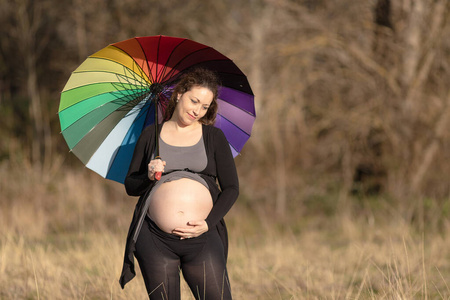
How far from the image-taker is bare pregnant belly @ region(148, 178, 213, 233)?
275 cm

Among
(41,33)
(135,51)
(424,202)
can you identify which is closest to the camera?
(135,51)

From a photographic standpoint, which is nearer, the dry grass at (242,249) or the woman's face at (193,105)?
the woman's face at (193,105)

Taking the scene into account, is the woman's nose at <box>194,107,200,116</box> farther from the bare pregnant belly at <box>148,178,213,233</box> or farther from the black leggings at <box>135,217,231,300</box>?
the black leggings at <box>135,217,231,300</box>

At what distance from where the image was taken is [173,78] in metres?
3.10

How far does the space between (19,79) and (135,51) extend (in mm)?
14389

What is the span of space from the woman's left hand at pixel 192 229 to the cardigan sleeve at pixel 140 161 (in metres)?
0.28

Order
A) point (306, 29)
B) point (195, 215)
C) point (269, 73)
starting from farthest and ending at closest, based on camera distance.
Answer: point (269, 73) → point (306, 29) → point (195, 215)

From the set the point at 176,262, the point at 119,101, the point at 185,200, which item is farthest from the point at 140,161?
the point at 176,262

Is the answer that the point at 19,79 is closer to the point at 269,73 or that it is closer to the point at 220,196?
the point at 269,73

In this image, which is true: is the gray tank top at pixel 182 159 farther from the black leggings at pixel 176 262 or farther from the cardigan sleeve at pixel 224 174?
the black leggings at pixel 176 262

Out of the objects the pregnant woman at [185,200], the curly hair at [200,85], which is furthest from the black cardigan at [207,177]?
the curly hair at [200,85]

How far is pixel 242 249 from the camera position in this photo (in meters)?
7.66

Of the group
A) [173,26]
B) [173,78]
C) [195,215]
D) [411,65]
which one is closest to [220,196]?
[195,215]

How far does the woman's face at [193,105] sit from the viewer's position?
285 centimetres
